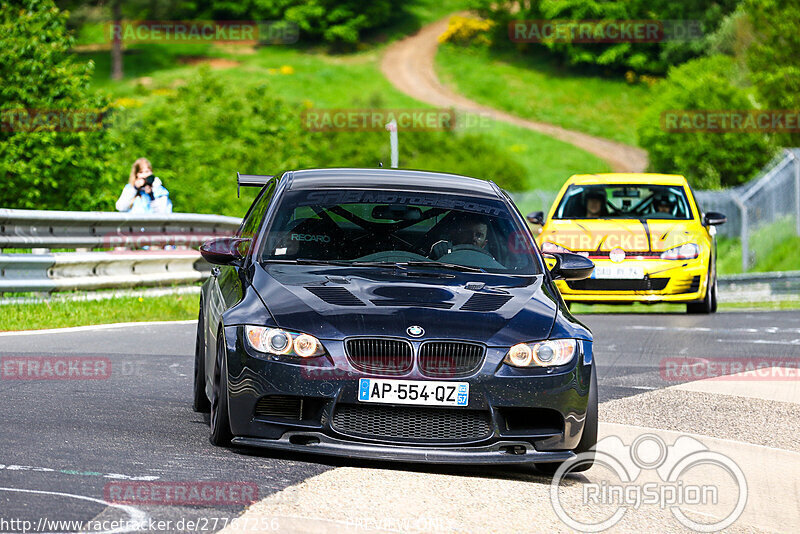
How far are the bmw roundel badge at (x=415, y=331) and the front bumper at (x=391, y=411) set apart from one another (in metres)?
0.16

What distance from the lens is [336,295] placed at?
664 cm

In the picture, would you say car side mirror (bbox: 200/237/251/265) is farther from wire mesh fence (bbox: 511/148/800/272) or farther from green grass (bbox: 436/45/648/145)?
green grass (bbox: 436/45/648/145)

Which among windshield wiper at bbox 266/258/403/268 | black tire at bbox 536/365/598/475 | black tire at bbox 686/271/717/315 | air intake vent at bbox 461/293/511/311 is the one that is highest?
windshield wiper at bbox 266/258/403/268

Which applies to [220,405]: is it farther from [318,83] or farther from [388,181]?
[318,83]

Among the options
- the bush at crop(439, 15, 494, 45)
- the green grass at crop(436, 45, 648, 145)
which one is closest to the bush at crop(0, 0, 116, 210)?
the green grass at crop(436, 45, 648, 145)

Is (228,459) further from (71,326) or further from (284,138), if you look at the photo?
(284,138)

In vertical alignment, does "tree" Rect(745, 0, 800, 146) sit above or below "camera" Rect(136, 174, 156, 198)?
above

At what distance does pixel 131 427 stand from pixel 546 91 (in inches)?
3959

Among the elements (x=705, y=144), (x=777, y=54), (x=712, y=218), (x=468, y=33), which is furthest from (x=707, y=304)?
(x=468, y=33)

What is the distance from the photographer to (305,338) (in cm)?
631

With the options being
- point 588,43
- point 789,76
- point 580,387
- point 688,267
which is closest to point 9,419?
point 580,387

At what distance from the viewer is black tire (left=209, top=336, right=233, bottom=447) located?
6531mm

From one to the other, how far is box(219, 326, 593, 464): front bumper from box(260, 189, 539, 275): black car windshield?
107 cm

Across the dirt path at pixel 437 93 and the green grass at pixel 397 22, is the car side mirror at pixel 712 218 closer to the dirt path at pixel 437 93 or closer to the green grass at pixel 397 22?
the dirt path at pixel 437 93
